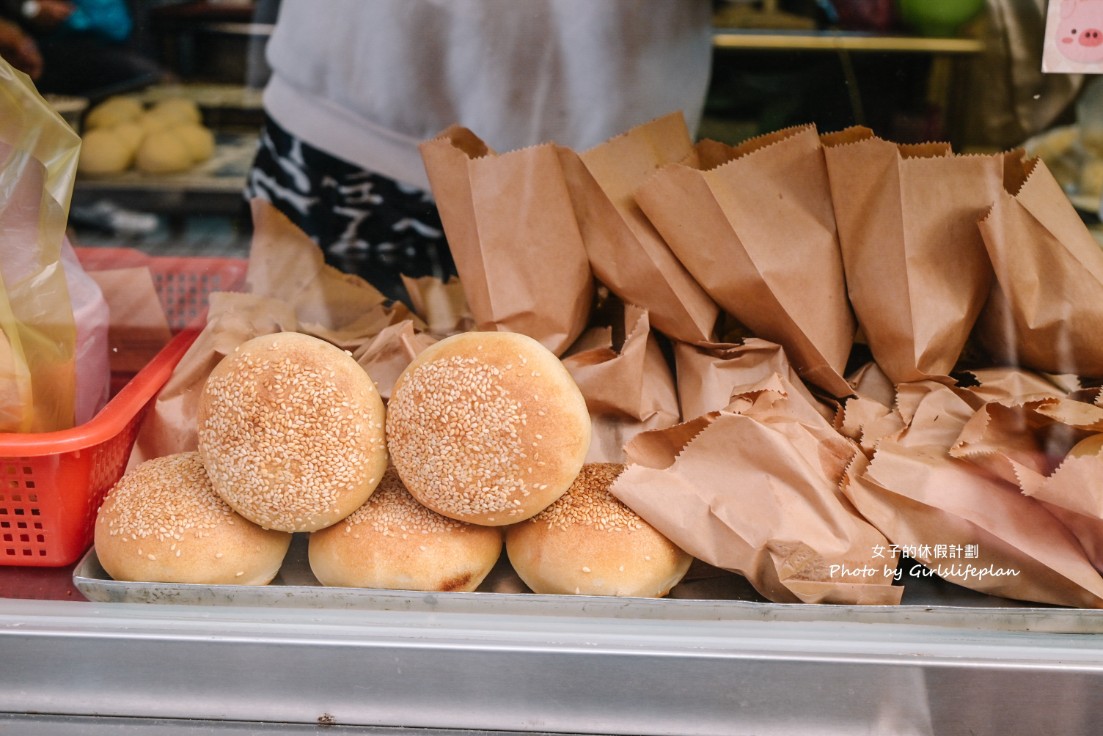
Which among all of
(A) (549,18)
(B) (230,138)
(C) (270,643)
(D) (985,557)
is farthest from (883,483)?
(B) (230,138)

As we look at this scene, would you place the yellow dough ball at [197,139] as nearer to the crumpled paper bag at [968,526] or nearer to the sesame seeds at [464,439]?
the sesame seeds at [464,439]

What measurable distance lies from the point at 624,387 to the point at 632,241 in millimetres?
211

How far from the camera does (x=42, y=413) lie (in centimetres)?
121

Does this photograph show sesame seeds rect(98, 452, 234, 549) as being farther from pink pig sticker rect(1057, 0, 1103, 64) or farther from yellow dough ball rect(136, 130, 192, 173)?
yellow dough ball rect(136, 130, 192, 173)

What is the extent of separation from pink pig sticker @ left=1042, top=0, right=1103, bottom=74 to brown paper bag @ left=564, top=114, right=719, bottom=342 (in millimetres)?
539

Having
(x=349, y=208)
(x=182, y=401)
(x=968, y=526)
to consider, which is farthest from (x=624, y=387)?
(x=349, y=208)

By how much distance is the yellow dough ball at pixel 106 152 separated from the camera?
2.25m

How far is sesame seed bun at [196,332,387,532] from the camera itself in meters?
1.08

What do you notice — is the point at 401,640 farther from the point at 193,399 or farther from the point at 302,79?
the point at 302,79

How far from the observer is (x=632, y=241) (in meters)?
1.22

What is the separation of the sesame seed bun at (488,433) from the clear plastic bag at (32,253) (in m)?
0.53

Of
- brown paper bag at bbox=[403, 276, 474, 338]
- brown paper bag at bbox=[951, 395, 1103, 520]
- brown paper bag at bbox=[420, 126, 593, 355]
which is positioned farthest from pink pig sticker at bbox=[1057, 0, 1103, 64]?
brown paper bag at bbox=[403, 276, 474, 338]

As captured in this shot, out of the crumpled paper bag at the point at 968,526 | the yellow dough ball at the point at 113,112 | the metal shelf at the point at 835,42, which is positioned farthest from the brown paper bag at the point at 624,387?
the yellow dough ball at the point at 113,112

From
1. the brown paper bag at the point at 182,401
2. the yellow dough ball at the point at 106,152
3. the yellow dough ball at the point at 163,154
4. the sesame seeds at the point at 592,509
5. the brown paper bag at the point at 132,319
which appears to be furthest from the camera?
the yellow dough ball at the point at 163,154
